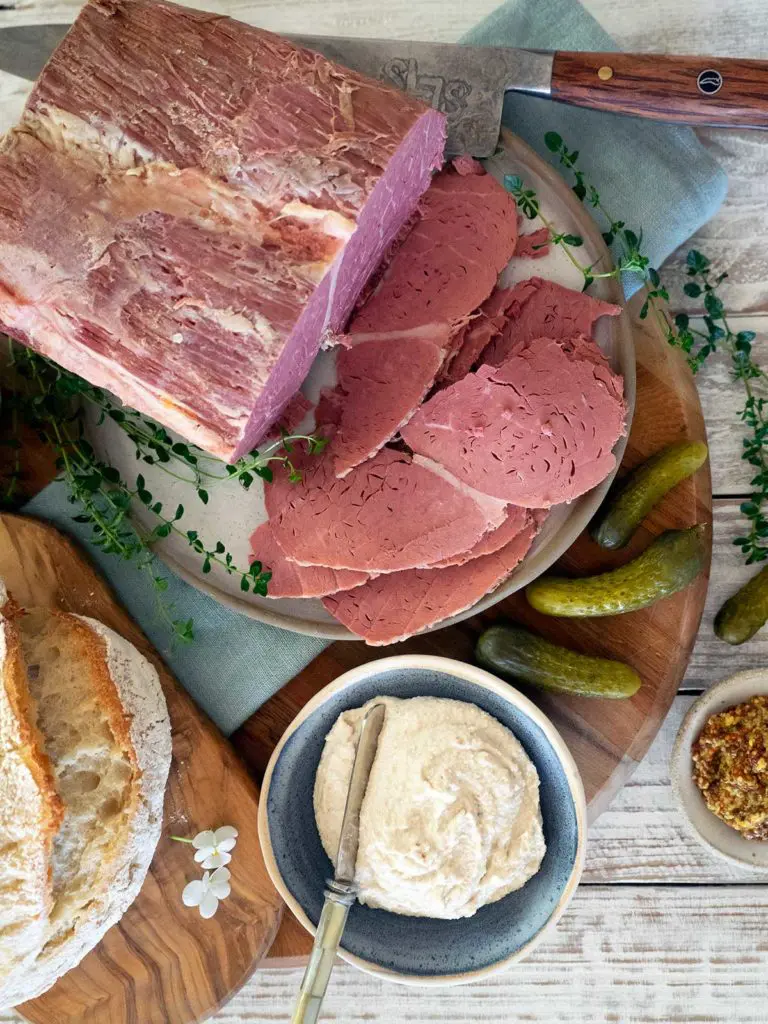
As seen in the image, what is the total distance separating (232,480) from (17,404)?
2.33 ft

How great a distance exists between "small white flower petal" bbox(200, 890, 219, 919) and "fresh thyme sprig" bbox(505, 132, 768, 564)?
77.1 inches

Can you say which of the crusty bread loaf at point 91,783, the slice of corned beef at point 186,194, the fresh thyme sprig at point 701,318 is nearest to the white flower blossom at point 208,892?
the crusty bread loaf at point 91,783

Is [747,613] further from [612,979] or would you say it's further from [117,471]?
[117,471]

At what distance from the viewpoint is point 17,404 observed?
2.84 metres

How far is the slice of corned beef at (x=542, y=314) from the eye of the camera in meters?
2.63

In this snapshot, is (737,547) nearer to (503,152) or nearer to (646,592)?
(646,592)

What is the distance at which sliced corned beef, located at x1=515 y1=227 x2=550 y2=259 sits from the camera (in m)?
2.70

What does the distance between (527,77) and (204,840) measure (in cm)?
245

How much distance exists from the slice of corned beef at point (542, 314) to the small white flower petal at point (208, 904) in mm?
1793

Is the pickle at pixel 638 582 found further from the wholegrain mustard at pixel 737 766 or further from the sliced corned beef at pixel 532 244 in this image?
the sliced corned beef at pixel 532 244

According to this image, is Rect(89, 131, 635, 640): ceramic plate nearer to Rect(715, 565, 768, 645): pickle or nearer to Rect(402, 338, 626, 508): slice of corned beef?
Rect(402, 338, 626, 508): slice of corned beef

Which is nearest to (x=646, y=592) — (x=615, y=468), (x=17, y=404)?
(x=615, y=468)

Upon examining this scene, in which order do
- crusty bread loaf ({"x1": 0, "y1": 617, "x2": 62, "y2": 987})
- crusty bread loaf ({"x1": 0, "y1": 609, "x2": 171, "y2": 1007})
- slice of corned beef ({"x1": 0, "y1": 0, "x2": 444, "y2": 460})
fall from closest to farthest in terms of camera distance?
A: slice of corned beef ({"x1": 0, "y1": 0, "x2": 444, "y2": 460})
crusty bread loaf ({"x1": 0, "y1": 617, "x2": 62, "y2": 987})
crusty bread loaf ({"x1": 0, "y1": 609, "x2": 171, "y2": 1007})

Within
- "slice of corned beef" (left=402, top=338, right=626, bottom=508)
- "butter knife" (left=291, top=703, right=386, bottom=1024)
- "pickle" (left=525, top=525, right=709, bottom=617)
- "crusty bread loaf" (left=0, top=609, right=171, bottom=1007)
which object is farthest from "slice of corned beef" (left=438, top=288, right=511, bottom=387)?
"crusty bread loaf" (left=0, top=609, right=171, bottom=1007)
